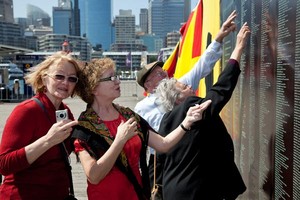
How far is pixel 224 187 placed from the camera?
2678 mm

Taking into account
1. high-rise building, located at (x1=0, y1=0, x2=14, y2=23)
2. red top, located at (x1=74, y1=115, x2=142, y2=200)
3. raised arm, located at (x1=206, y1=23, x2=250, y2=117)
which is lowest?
red top, located at (x1=74, y1=115, x2=142, y2=200)

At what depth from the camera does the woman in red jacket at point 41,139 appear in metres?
2.19

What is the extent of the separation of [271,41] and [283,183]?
2.61ft

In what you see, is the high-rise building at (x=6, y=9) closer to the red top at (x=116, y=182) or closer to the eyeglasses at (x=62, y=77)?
the eyeglasses at (x=62, y=77)

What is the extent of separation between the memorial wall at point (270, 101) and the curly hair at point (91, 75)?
0.91 m

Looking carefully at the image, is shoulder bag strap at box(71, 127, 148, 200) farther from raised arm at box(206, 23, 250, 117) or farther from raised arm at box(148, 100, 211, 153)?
raised arm at box(206, 23, 250, 117)

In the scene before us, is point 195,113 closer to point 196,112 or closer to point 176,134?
point 196,112

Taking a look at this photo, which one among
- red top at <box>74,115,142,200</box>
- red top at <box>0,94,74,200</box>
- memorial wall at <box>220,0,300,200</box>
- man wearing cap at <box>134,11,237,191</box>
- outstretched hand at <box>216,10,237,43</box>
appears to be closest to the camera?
memorial wall at <box>220,0,300,200</box>

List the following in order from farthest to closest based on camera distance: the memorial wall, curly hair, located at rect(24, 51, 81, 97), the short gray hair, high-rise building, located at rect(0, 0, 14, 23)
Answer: high-rise building, located at rect(0, 0, 14, 23), the short gray hair, curly hair, located at rect(24, 51, 81, 97), the memorial wall

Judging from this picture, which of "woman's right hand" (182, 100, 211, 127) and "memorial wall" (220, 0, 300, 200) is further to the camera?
"woman's right hand" (182, 100, 211, 127)

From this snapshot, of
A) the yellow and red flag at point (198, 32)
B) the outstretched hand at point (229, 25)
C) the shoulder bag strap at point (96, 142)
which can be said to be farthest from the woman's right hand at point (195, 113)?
the yellow and red flag at point (198, 32)

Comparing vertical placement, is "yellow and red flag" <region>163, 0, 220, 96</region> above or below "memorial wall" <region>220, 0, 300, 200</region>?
above

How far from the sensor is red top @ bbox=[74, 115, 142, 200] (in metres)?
2.33

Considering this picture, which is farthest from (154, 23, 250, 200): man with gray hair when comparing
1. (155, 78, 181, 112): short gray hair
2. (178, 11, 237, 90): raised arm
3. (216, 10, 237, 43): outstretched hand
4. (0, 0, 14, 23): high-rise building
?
(0, 0, 14, 23): high-rise building
